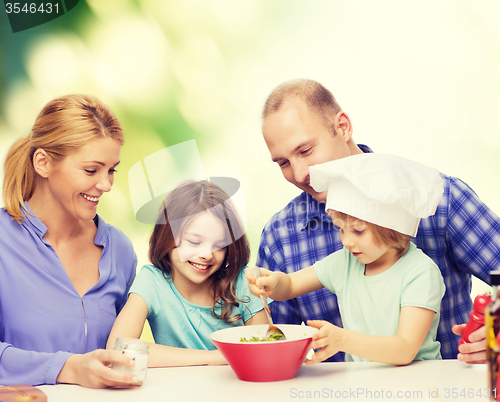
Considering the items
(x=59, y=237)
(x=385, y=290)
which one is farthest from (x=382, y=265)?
(x=59, y=237)

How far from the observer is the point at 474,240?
1277 mm

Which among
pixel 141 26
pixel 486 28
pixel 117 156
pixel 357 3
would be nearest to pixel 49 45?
pixel 141 26

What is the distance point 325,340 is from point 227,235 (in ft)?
1.71

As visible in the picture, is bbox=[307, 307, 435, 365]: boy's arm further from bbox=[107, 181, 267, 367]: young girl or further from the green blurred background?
the green blurred background

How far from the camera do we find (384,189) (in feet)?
2.95

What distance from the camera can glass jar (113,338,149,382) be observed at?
2.62 feet

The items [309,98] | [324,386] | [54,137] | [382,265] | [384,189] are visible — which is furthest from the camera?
[309,98]

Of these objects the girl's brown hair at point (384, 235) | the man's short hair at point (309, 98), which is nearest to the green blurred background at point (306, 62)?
the man's short hair at point (309, 98)

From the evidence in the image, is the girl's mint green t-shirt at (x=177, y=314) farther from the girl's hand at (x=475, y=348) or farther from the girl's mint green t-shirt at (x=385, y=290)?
the girl's hand at (x=475, y=348)

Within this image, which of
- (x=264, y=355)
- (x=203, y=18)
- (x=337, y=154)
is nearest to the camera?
(x=264, y=355)

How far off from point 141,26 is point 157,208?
0.90 metres

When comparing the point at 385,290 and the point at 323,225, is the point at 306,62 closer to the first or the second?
the point at 323,225

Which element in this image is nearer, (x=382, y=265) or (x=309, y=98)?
(x=382, y=265)

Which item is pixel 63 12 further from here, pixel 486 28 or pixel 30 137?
pixel 486 28
